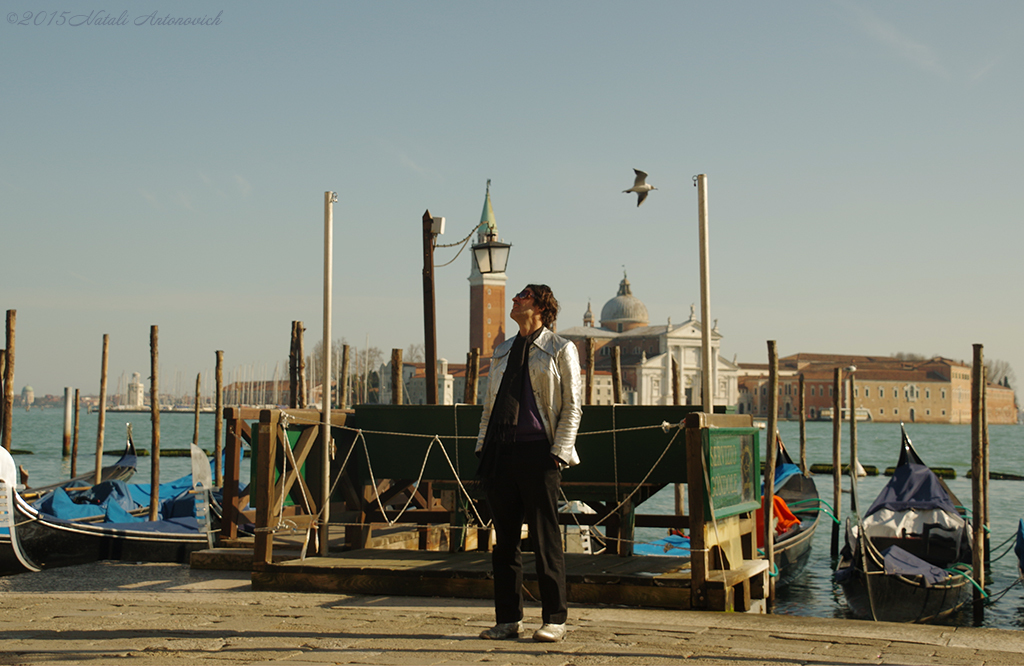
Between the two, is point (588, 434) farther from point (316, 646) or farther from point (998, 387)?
point (998, 387)

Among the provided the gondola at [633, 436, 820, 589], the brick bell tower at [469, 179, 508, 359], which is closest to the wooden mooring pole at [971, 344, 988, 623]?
the gondola at [633, 436, 820, 589]

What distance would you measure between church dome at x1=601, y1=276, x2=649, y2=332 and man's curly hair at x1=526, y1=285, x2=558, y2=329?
361ft

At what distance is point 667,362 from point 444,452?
95934mm

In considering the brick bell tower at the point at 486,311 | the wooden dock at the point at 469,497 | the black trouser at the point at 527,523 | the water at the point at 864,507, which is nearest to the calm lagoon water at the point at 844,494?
the water at the point at 864,507

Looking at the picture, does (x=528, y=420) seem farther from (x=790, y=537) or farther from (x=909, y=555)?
(x=790, y=537)

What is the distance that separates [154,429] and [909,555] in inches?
455

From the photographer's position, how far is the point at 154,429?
16.4m

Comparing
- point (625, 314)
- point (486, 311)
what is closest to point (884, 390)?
point (625, 314)

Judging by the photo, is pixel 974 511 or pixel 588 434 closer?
pixel 588 434

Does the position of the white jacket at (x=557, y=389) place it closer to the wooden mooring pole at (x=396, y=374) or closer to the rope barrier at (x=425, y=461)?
the rope barrier at (x=425, y=461)

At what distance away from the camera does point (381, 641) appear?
154 inches

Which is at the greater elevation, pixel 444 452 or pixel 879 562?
pixel 444 452

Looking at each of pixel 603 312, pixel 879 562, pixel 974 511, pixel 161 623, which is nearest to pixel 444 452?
pixel 161 623

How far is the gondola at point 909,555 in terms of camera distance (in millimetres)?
10094
